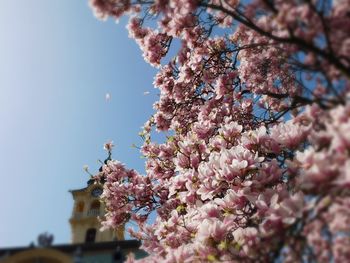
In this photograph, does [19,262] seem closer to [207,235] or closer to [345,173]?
[207,235]

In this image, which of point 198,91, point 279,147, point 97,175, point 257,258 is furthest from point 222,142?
point 97,175

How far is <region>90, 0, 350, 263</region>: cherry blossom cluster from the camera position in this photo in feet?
10.4

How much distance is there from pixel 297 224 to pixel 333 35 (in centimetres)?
163

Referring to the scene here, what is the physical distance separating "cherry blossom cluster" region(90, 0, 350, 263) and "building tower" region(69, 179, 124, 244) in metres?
0.46

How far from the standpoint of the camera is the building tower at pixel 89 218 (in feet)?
12.9

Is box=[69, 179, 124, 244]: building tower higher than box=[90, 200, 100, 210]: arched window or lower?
lower

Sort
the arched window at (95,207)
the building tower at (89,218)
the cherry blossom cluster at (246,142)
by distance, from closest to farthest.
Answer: the cherry blossom cluster at (246,142)
the building tower at (89,218)
the arched window at (95,207)

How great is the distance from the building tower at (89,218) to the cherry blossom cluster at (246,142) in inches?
18.0

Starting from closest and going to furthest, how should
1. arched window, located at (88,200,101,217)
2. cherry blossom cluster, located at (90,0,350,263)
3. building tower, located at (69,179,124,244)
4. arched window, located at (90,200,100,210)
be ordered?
cherry blossom cluster, located at (90,0,350,263), building tower, located at (69,179,124,244), arched window, located at (88,200,101,217), arched window, located at (90,200,100,210)

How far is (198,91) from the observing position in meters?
9.21

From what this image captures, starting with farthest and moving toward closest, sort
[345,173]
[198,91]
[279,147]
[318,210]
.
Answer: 1. [198,91]
2. [279,147]
3. [318,210]
4. [345,173]

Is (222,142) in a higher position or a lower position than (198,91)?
lower

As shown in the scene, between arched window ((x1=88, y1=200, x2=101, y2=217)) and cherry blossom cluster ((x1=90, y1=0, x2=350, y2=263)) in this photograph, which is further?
arched window ((x1=88, y1=200, x2=101, y2=217))

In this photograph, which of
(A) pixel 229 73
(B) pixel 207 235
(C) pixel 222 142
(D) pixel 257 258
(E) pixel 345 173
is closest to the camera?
(E) pixel 345 173
